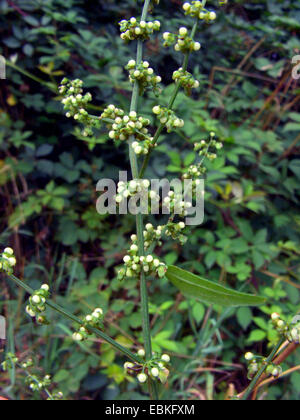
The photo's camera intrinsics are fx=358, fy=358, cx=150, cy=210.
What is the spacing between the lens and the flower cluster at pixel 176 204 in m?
0.88

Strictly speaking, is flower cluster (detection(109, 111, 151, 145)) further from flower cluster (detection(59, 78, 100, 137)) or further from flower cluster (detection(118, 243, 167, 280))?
flower cluster (detection(118, 243, 167, 280))

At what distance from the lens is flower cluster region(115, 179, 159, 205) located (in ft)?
2.55

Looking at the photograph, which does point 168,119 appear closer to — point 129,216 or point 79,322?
point 79,322

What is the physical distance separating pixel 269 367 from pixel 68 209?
199cm

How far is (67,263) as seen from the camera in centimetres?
241

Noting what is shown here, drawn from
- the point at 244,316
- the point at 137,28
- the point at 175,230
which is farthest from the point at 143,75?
the point at 244,316

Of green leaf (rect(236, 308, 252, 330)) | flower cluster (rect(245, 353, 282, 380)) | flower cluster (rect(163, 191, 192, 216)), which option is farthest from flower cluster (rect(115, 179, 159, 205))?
green leaf (rect(236, 308, 252, 330))

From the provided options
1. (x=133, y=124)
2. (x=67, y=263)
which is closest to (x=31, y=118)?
(x=67, y=263)

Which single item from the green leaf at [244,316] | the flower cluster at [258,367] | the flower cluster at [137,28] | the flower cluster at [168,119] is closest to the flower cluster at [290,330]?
the flower cluster at [258,367]

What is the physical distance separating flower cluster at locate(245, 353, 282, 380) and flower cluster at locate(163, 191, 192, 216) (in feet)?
1.21

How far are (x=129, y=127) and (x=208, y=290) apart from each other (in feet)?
1.44

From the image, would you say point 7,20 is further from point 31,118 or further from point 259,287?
point 259,287

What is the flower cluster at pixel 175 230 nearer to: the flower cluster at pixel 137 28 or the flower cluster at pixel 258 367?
the flower cluster at pixel 258 367

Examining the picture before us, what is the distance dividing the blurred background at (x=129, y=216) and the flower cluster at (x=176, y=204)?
96 cm
